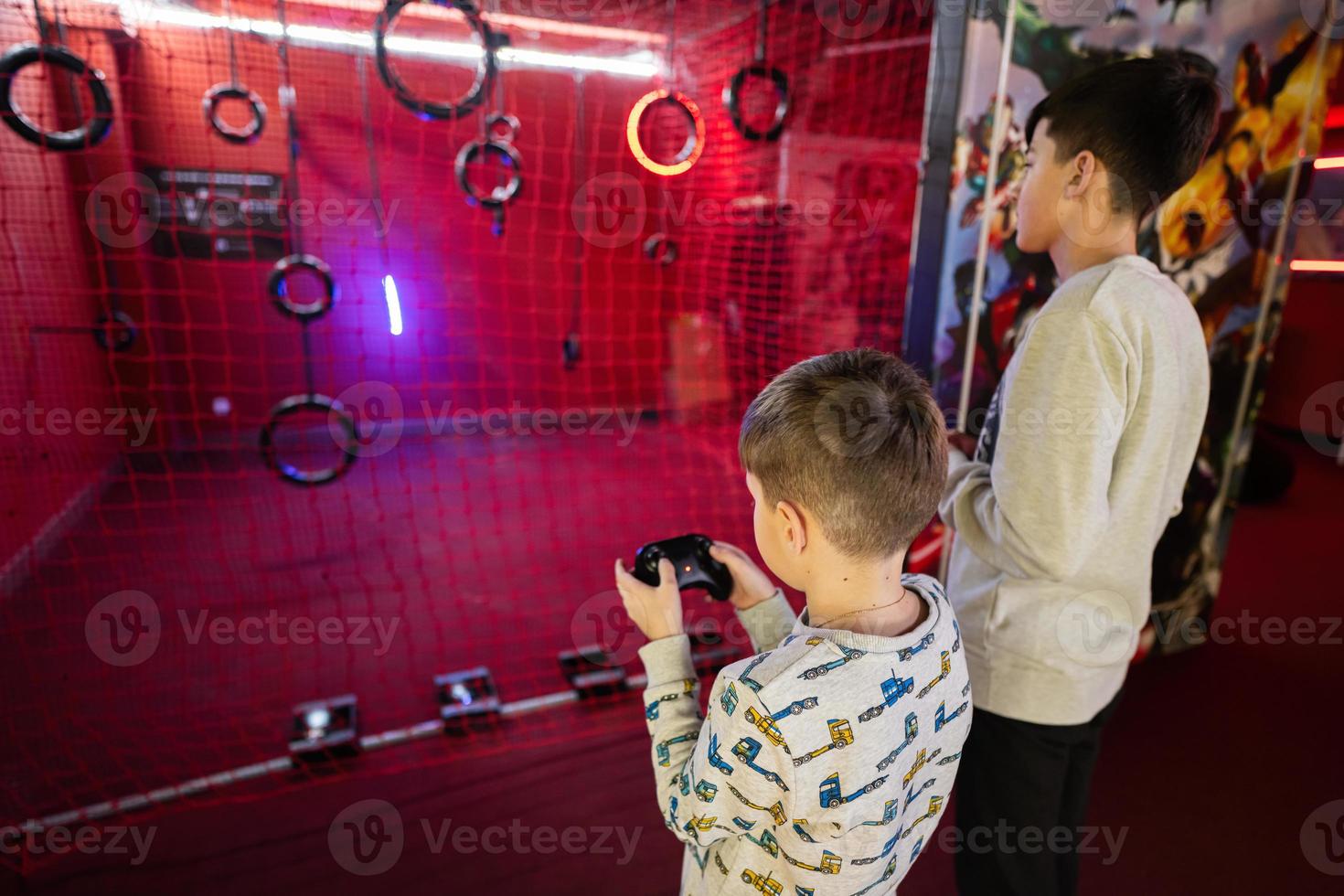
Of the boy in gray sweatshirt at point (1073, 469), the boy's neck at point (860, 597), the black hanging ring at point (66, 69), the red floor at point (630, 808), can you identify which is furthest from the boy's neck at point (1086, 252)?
the black hanging ring at point (66, 69)

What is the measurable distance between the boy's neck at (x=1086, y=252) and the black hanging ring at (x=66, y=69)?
1.79m

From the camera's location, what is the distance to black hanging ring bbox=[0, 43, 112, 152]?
4.78ft

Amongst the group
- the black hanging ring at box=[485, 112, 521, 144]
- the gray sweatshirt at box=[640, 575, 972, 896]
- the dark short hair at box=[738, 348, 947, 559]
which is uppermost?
the black hanging ring at box=[485, 112, 521, 144]

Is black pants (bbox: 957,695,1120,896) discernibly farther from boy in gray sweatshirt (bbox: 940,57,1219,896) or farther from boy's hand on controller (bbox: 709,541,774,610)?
boy's hand on controller (bbox: 709,541,774,610)

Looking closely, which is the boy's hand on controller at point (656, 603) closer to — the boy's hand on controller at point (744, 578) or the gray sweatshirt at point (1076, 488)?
the boy's hand on controller at point (744, 578)

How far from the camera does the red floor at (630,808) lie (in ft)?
5.34

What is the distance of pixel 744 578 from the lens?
0.94 metres

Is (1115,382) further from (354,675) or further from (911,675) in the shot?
(354,675)

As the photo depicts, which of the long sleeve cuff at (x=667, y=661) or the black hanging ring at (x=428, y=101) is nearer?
the long sleeve cuff at (x=667, y=661)

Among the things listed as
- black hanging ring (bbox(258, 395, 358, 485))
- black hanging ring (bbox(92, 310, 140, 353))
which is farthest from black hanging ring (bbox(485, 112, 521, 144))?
black hanging ring (bbox(92, 310, 140, 353))

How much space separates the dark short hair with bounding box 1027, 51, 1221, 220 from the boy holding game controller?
1.51ft

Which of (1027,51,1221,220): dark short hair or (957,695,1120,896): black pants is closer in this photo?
(1027,51,1221,220): dark short hair

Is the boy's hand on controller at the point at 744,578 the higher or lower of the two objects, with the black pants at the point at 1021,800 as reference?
higher

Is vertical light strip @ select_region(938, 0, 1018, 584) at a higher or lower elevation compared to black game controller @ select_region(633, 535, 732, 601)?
higher
